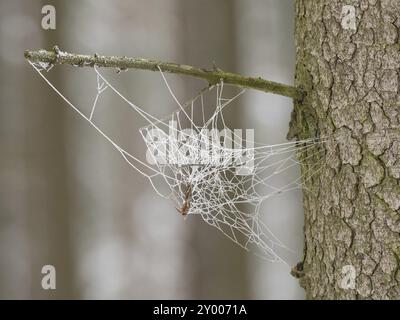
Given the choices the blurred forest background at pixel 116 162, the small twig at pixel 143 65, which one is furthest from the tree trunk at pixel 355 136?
the blurred forest background at pixel 116 162

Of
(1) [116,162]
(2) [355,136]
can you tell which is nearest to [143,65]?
(2) [355,136]

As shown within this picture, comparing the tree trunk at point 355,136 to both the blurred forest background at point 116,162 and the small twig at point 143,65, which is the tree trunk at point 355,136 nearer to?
the small twig at point 143,65

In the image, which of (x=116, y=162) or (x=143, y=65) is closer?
(x=143, y=65)

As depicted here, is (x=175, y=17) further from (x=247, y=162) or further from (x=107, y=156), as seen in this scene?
(x=247, y=162)

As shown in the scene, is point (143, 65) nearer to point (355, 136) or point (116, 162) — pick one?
point (355, 136)
